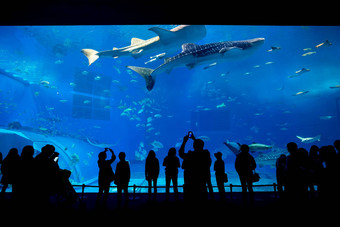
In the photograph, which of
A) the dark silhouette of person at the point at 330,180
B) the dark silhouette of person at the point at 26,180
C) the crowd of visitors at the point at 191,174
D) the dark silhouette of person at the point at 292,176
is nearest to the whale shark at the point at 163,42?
the crowd of visitors at the point at 191,174

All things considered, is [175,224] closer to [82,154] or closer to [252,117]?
[82,154]

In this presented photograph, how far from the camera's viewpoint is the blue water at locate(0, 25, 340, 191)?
17.5 meters

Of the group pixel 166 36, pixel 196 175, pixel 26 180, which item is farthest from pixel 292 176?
pixel 166 36

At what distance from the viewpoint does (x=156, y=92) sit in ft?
102

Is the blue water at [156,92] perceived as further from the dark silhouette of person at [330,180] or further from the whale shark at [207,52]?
the dark silhouette of person at [330,180]

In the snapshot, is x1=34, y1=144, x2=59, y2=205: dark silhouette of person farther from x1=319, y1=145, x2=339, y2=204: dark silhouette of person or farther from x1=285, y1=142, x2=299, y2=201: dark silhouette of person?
x1=319, y1=145, x2=339, y2=204: dark silhouette of person

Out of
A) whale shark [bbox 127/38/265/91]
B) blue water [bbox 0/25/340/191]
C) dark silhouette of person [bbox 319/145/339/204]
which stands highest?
blue water [bbox 0/25/340/191]

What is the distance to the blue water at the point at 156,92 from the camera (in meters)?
17.5

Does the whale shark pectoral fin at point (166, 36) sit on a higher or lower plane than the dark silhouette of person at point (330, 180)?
higher

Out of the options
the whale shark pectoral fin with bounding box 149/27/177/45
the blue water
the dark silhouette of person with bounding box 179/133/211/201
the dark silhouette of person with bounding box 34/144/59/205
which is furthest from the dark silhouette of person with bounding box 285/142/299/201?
the blue water

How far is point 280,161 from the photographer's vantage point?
343 centimetres

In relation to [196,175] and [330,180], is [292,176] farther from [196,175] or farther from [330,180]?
[196,175]

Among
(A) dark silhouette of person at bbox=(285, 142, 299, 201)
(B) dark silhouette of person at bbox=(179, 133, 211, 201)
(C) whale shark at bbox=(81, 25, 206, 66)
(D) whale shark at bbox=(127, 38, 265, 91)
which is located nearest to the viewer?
(B) dark silhouette of person at bbox=(179, 133, 211, 201)

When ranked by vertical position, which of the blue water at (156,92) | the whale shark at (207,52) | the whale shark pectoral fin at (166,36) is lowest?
the whale shark at (207,52)
